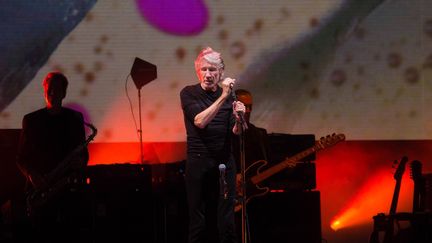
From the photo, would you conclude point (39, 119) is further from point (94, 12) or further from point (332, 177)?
point (332, 177)

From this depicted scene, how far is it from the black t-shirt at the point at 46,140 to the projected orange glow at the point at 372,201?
119 inches

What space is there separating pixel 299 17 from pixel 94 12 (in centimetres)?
203

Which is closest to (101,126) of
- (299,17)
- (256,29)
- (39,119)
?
(39,119)

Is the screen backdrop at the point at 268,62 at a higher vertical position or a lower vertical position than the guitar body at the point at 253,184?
higher

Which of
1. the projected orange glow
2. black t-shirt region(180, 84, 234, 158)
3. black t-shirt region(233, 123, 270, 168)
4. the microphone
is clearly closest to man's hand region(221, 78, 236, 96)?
black t-shirt region(180, 84, 234, 158)

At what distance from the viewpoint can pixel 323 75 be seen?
646cm

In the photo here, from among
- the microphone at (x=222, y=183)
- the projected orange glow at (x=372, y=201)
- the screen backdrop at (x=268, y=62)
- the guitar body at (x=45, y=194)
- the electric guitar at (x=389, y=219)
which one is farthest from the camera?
the projected orange glow at (x=372, y=201)

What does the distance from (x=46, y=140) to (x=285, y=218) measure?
7.32ft

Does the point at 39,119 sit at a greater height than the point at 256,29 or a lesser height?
lesser

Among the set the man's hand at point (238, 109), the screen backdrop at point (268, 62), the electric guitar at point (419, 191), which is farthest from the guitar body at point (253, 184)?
the man's hand at point (238, 109)

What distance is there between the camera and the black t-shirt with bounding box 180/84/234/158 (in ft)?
13.8

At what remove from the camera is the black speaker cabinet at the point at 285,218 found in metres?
5.78

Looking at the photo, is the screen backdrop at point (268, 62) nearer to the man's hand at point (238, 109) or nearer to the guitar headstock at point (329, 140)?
the guitar headstock at point (329, 140)

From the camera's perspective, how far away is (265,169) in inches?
231
